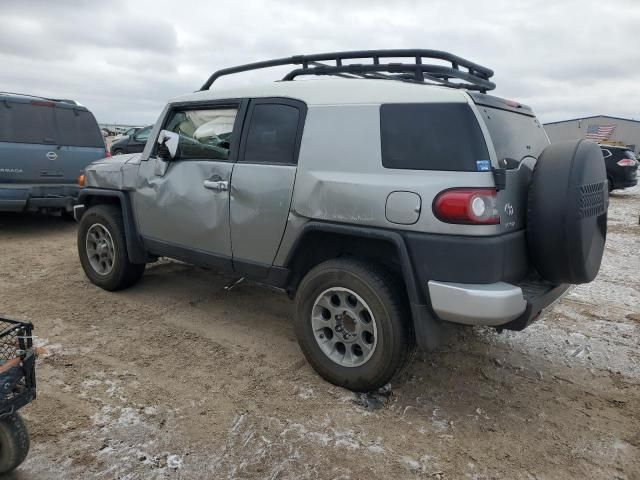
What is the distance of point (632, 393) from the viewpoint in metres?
3.26

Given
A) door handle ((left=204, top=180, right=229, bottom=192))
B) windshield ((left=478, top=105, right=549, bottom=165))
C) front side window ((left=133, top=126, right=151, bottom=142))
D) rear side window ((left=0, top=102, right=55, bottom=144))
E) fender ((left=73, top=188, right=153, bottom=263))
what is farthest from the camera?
front side window ((left=133, top=126, right=151, bottom=142))

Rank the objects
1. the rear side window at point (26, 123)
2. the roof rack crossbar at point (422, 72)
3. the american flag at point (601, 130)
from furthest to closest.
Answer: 1. the american flag at point (601, 130)
2. the rear side window at point (26, 123)
3. the roof rack crossbar at point (422, 72)

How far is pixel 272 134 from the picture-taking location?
11.4ft

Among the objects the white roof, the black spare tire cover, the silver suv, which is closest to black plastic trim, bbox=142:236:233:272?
the silver suv

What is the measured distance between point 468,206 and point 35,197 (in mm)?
6427

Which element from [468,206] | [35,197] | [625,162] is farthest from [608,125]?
[468,206]

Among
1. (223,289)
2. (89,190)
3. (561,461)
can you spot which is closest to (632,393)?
(561,461)

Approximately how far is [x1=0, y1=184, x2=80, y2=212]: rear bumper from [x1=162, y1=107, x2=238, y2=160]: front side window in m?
3.70

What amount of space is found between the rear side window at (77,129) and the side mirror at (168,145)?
4.14 metres

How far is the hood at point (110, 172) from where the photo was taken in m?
4.50

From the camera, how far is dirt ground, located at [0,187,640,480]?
250 cm

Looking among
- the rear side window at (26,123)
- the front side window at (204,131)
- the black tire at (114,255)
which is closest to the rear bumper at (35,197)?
the rear side window at (26,123)

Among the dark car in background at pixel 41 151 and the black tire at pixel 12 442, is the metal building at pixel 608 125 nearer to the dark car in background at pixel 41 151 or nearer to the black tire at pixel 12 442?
the dark car in background at pixel 41 151

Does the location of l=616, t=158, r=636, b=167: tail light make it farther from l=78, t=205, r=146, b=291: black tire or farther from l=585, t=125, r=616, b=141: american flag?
l=585, t=125, r=616, b=141: american flag
